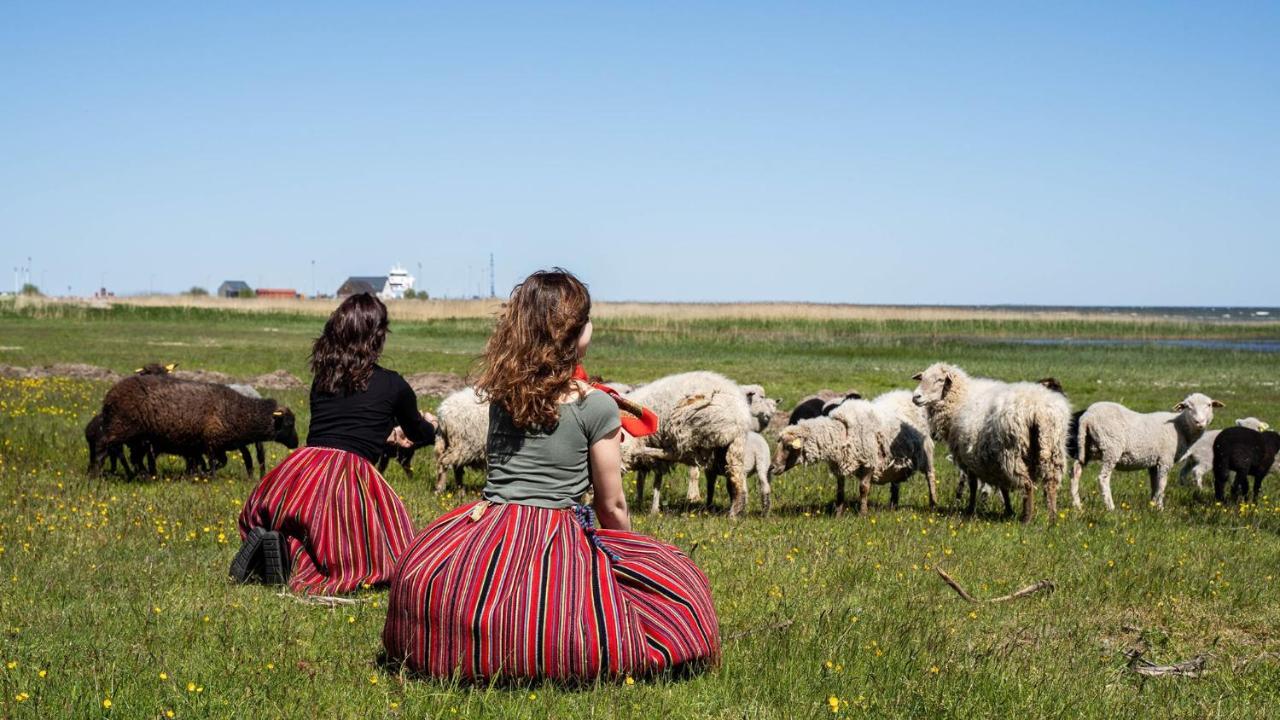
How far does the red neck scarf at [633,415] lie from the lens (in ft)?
17.7

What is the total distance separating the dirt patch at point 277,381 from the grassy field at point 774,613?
10361mm

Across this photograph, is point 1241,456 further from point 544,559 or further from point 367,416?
point 544,559

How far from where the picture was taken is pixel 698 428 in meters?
12.0

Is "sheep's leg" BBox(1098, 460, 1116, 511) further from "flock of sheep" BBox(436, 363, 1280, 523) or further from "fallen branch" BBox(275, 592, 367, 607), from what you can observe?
"fallen branch" BBox(275, 592, 367, 607)

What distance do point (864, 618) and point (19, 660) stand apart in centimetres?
494

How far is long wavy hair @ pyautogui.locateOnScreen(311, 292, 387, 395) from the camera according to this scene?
24.1 ft

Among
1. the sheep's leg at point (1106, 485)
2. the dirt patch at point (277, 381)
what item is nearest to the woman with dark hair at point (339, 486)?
the sheep's leg at point (1106, 485)

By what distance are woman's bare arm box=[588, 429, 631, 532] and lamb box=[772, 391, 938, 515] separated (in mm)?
7410

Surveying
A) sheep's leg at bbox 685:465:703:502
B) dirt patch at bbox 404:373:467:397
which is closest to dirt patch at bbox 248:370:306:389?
dirt patch at bbox 404:373:467:397

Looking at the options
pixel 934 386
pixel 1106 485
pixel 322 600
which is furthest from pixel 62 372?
pixel 1106 485

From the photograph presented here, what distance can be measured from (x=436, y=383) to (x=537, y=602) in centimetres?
2337

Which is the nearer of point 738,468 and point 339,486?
point 339,486

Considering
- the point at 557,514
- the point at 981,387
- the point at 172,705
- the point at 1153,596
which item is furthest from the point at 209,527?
the point at 981,387

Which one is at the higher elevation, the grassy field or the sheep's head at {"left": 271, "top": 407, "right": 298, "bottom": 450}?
the sheep's head at {"left": 271, "top": 407, "right": 298, "bottom": 450}
